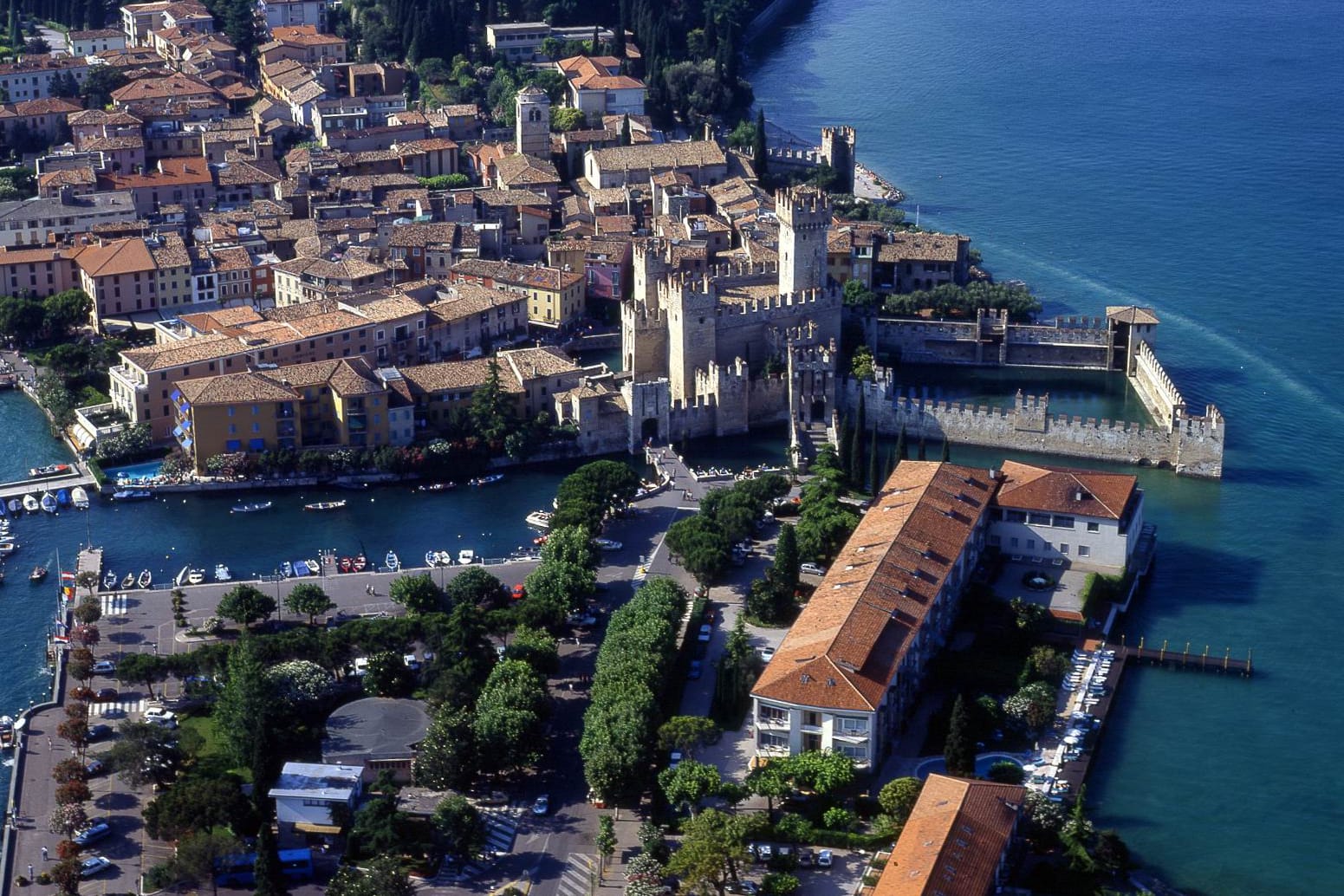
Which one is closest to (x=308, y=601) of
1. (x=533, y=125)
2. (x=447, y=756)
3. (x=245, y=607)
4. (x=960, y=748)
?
(x=245, y=607)

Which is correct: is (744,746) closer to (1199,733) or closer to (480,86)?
(1199,733)

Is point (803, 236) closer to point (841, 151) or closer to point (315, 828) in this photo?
point (841, 151)

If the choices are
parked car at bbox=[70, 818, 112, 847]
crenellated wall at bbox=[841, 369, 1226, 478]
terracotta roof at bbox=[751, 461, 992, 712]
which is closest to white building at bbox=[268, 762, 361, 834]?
parked car at bbox=[70, 818, 112, 847]

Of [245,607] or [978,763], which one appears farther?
[245,607]

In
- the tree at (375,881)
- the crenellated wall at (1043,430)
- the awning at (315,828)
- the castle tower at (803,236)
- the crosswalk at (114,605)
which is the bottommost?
the awning at (315,828)

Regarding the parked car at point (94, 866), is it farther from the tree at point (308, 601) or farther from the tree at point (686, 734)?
the tree at point (686, 734)

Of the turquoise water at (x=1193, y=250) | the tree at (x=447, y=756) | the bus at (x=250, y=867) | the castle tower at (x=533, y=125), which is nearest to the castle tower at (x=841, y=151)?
the turquoise water at (x=1193, y=250)
